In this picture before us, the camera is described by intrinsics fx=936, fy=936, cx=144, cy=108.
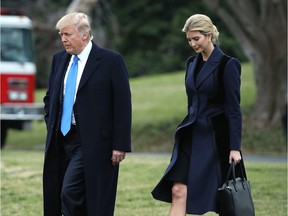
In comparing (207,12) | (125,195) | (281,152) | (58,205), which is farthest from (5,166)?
(207,12)

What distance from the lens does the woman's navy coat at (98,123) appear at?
7527 millimetres

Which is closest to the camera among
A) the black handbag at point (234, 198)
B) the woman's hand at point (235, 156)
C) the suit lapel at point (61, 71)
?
the black handbag at point (234, 198)

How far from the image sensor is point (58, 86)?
767 centimetres

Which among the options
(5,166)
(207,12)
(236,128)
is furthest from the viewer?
(207,12)

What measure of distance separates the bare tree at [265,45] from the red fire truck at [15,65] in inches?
201

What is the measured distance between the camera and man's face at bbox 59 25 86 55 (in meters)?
7.52

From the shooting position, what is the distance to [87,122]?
7.52m

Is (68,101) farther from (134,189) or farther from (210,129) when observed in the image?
(134,189)

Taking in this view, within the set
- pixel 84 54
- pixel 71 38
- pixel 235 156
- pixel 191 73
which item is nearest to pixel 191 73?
pixel 191 73

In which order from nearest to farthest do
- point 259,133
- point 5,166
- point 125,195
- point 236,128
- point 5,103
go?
point 236,128 → point 125,195 → point 5,166 → point 5,103 → point 259,133

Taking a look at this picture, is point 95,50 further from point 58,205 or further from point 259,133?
point 259,133

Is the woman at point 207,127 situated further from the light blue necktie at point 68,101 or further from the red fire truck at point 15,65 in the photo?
the red fire truck at point 15,65

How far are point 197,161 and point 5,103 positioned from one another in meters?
15.7

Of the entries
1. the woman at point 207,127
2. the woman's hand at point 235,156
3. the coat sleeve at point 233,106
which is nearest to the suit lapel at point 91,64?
the woman at point 207,127
